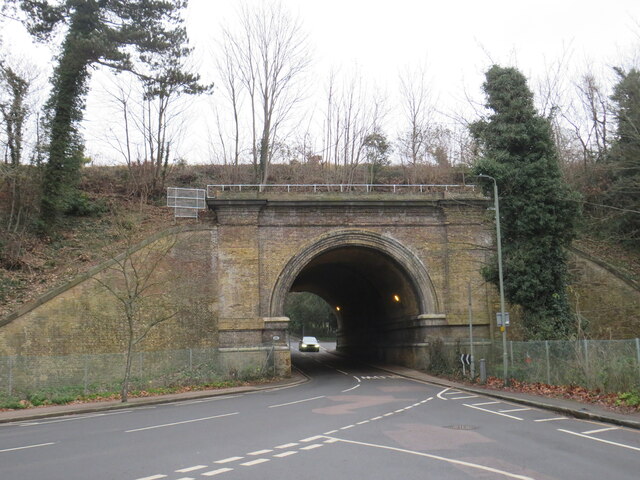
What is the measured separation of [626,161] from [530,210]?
232 inches

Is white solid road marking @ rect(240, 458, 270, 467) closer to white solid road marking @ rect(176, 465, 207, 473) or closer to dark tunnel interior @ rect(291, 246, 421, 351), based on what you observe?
white solid road marking @ rect(176, 465, 207, 473)

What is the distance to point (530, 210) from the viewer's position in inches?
910

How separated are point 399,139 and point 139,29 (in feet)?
76.6

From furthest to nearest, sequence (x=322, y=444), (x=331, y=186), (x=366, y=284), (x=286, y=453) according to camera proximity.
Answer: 1. (x=366, y=284)
2. (x=331, y=186)
3. (x=322, y=444)
4. (x=286, y=453)

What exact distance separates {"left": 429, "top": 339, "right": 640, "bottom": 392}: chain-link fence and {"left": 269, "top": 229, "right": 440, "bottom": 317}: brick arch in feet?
12.5

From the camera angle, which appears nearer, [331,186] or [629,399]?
[629,399]

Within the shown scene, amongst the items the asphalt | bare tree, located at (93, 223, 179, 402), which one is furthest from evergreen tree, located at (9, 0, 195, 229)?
the asphalt

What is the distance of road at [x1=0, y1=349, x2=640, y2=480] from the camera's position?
7539mm

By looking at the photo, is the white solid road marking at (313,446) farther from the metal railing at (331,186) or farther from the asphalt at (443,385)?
the metal railing at (331,186)

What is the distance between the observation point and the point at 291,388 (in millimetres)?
23594

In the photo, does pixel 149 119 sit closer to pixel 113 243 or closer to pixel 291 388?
pixel 113 243

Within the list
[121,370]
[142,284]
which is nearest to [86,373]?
[121,370]

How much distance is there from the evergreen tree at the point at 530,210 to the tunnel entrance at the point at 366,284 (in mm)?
5910

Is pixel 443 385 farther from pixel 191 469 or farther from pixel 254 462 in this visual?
pixel 191 469
